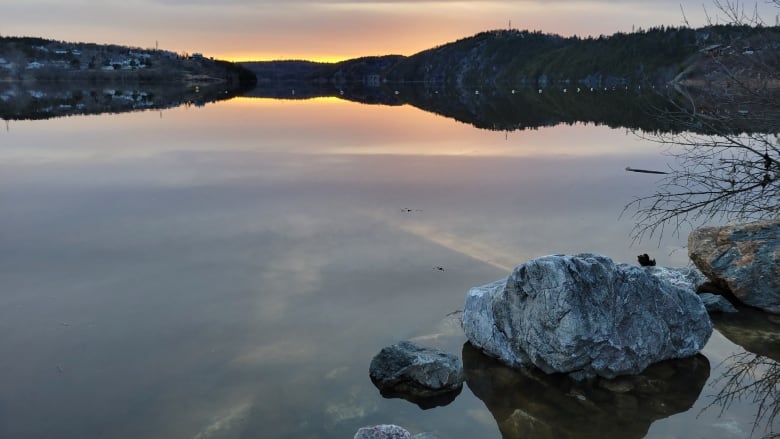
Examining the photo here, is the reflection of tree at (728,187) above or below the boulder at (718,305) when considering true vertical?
above

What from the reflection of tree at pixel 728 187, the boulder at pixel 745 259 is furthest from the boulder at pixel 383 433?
the boulder at pixel 745 259

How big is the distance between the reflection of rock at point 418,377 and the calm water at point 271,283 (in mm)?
221

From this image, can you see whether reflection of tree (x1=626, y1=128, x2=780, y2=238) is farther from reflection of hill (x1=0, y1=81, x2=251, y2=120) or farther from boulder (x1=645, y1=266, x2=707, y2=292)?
reflection of hill (x1=0, y1=81, x2=251, y2=120)

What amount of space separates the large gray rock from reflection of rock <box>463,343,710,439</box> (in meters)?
0.18

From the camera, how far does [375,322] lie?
9.63 meters

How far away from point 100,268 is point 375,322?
6.18 metres

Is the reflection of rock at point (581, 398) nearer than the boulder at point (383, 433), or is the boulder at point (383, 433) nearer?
the boulder at point (383, 433)

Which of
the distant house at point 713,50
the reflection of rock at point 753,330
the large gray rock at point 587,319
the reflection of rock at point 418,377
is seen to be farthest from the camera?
the distant house at point 713,50

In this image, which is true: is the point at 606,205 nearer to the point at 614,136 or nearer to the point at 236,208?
the point at 236,208

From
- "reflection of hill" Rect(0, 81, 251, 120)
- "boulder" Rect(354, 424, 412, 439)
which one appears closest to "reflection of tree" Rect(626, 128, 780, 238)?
"boulder" Rect(354, 424, 412, 439)

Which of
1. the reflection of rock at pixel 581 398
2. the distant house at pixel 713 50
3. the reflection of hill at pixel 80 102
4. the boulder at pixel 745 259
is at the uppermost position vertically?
the distant house at pixel 713 50

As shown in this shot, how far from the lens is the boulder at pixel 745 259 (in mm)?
10016

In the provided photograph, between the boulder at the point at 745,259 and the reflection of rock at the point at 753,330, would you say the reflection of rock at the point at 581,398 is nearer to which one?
the reflection of rock at the point at 753,330

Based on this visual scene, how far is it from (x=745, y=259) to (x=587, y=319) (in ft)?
14.9
